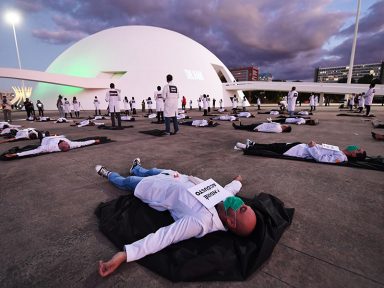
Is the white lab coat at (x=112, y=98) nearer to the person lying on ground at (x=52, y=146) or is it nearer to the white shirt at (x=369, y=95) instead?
the person lying on ground at (x=52, y=146)

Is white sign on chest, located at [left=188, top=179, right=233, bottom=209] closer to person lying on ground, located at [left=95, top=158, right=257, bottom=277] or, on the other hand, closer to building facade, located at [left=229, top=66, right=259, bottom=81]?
person lying on ground, located at [left=95, top=158, right=257, bottom=277]

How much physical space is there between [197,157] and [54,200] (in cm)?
288

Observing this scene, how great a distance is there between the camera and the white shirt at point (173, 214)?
1.74 m

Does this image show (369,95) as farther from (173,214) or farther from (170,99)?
(173,214)

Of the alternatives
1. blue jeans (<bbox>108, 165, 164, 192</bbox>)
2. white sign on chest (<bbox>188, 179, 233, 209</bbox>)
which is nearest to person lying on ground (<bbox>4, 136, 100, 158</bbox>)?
blue jeans (<bbox>108, 165, 164, 192</bbox>)

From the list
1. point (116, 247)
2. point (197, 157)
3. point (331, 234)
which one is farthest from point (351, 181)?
point (116, 247)

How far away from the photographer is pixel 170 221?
2.27 meters

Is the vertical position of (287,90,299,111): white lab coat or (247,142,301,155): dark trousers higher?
(287,90,299,111): white lab coat

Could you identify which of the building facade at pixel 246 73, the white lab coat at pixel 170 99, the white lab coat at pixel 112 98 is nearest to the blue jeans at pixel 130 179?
the white lab coat at pixel 170 99

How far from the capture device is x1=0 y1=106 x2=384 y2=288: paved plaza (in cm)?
162

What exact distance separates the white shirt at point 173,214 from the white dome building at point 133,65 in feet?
98.5

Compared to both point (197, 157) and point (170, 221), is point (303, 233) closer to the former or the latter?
point (170, 221)

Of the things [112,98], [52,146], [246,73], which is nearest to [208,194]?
[52,146]

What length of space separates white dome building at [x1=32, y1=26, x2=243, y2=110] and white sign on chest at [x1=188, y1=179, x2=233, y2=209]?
99.9 feet
